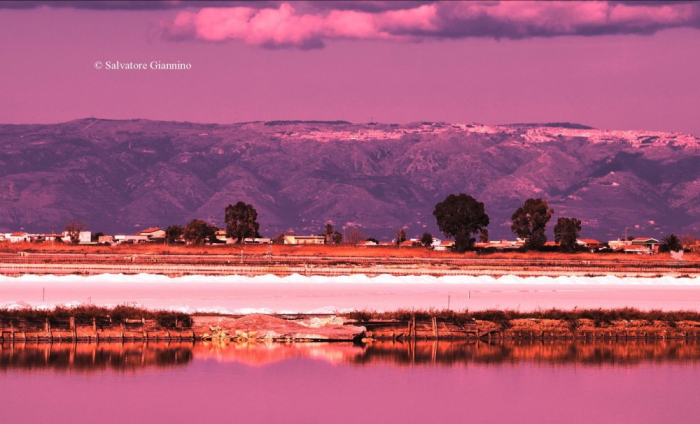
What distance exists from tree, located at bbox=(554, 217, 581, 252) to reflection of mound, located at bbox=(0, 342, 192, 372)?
340ft

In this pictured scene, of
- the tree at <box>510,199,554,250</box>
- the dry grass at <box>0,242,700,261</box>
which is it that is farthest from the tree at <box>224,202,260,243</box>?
the tree at <box>510,199,554,250</box>

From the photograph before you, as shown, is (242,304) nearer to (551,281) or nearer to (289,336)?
(289,336)

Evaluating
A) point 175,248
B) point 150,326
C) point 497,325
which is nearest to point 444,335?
point 497,325

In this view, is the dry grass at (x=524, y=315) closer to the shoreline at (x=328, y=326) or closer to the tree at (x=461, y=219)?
the shoreline at (x=328, y=326)

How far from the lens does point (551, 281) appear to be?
6800 centimetres

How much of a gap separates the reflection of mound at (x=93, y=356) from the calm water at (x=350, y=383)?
2.0 inches

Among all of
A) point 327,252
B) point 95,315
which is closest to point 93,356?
point 95,315

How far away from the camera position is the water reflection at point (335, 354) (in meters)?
32.2

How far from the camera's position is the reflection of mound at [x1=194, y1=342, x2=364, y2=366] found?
32969 millimetres

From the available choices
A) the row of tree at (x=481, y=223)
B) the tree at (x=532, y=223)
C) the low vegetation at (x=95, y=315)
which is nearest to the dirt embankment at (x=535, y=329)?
the low vegetation at (x=95, y=315)

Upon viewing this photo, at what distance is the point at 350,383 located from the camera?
29781 millimetres

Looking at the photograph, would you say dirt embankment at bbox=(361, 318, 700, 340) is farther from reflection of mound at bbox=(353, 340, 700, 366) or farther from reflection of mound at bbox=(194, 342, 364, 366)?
reflection of mound at bbox=(194, 342, 364, 366)

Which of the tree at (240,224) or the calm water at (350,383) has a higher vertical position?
the tree at (240,224)

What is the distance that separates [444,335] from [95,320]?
9.96 meters
